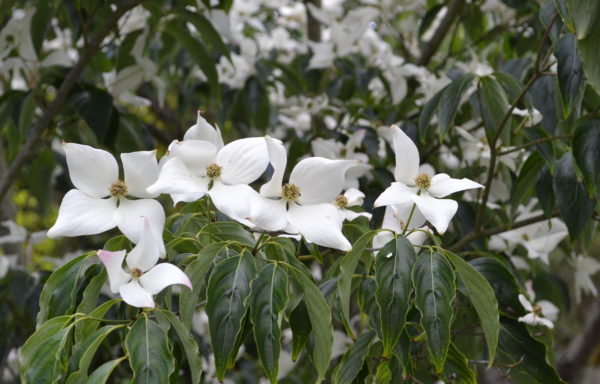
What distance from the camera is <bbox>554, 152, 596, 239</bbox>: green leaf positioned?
3.86 feet

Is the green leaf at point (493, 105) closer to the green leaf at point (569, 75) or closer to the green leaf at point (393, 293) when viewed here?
the green leaf at point (569, 75)

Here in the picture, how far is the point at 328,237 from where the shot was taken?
32.0 inches

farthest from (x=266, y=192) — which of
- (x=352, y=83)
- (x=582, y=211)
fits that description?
(x=352, y=83)

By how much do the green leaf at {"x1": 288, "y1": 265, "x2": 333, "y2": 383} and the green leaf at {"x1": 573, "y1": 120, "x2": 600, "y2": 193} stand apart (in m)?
0.48

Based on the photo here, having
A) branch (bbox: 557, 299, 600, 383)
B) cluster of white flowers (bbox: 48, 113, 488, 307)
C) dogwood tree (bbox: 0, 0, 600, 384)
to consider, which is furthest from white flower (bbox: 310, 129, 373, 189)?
branch (bbox: 557, 299, 600, 383)

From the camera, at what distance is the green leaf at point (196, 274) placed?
807 millimetres

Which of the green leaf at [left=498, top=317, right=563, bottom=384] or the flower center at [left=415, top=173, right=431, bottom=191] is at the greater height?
the flower center at [left=415, top=173, right=431, bottom=191]

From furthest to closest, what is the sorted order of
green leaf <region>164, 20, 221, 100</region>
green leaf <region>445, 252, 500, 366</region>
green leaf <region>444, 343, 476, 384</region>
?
green leaf <region>164, 20, 221, 100</region> → green leaf <region>444, 343, 476, 384</region> → green leaf <region>445, 252, 500, 366</region>

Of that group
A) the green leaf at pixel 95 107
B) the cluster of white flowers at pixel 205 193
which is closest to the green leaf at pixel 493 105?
the cluster of white flowers at pixel 205 193

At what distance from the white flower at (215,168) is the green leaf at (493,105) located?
515mm

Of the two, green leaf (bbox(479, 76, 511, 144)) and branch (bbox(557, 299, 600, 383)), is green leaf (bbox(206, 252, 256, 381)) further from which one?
branch (bbox(557, 299, 600, 383))

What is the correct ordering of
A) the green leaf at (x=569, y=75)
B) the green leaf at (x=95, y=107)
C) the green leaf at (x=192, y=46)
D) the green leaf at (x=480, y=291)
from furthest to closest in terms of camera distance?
the green leaf at (x=192, y=46)
the green leaf at (x=95, y=107)
the green leaf at (x=569, y=75)
the green leaf at (x=480, y=291)

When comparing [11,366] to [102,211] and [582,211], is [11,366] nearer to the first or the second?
[102,211]

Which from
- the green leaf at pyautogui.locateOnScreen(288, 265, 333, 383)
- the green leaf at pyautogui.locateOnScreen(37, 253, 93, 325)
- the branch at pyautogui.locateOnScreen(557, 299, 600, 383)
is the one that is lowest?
the branch at pyautogui.locateOnScreen(557, 299, 600, 383)
